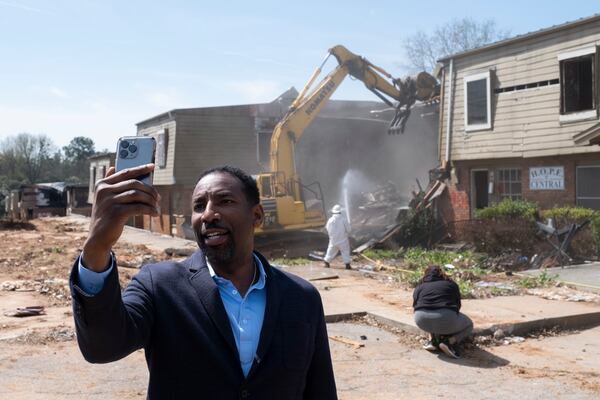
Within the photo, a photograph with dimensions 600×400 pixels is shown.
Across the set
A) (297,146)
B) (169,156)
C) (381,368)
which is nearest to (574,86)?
(381,368)

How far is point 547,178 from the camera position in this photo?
Answer: 56.2 ft

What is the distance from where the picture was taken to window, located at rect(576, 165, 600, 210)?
16.1 meters

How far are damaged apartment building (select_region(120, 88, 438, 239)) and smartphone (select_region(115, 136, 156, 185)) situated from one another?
2347 cm

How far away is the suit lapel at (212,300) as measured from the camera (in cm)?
216

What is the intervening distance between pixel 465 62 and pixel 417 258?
21.9 ft

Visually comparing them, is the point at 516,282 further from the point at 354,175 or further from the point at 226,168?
the point at 354,175

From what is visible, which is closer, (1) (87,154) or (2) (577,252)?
(2) (577,252)

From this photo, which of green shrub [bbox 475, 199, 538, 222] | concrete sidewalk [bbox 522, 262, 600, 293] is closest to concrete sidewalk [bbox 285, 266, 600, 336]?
concrete sidewalk [bbox 522, 262, 600, 293]

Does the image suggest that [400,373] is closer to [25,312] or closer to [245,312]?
[245,312]

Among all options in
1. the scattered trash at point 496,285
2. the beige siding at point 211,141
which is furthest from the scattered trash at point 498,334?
the beige siding at point 211,141

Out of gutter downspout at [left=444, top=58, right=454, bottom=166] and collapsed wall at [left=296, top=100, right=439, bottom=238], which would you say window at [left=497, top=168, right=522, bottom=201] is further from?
collapsed wall at [left=296, top=100, right=439, bottom=238]

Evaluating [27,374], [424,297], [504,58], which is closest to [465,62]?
[504,58]

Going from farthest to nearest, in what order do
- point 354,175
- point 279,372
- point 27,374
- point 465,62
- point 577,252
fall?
point 354,175 < point 465,62 < point 577,252 < point 27,374 < point 279,372

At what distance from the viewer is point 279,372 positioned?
220cm
